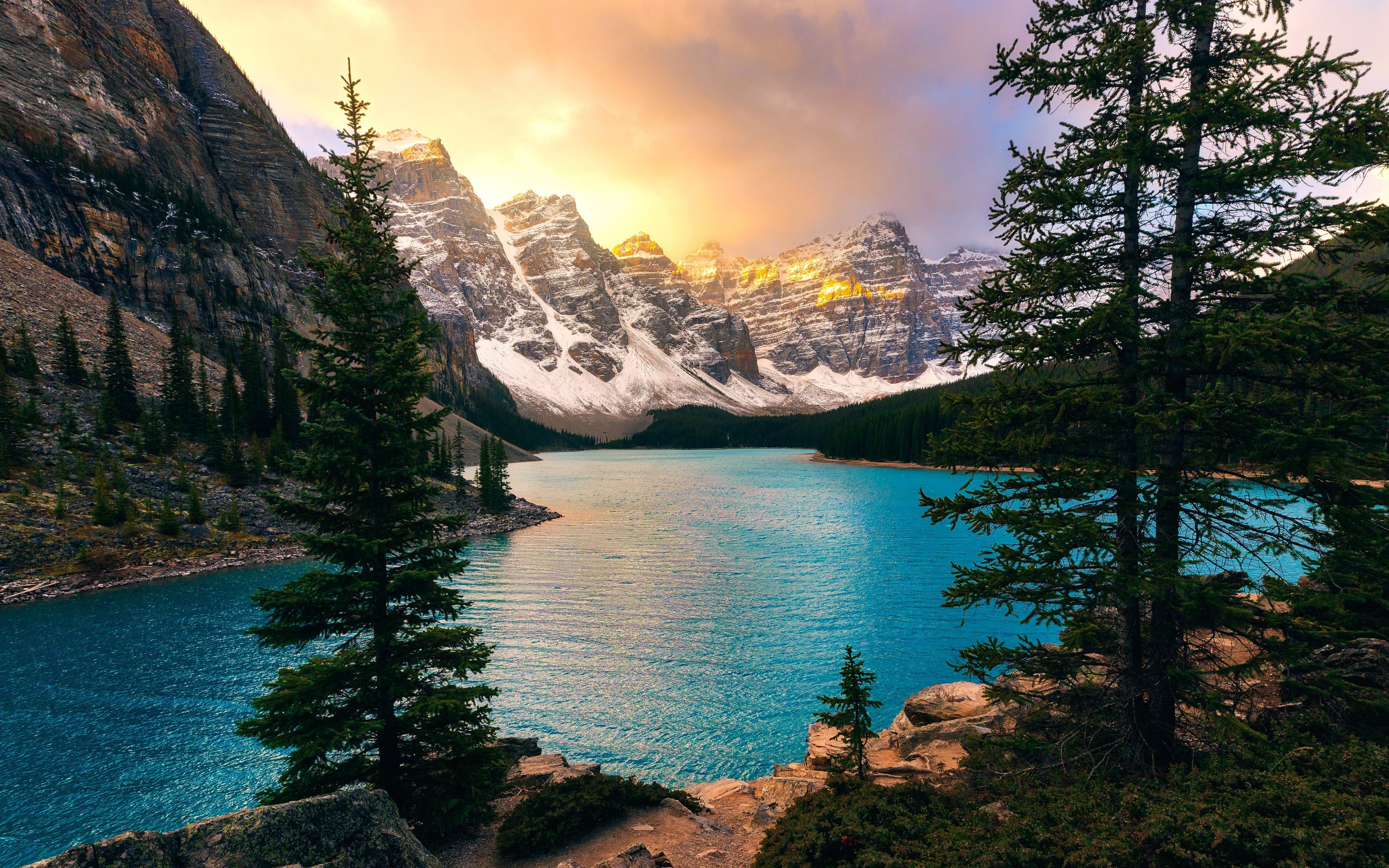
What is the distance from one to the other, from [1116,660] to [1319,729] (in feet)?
7.77

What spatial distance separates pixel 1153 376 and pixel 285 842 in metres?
13.2

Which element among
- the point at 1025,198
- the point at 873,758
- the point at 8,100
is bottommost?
the point at 873,758

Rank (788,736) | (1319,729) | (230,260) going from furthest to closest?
(230,260) < (788,736) < (1319,729)

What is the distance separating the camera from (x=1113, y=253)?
27.9 ft

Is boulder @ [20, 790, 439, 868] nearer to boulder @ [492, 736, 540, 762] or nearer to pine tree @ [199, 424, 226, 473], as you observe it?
boulder @ [492, 736, 540, 762]

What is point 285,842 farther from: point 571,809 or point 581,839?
point 581,839

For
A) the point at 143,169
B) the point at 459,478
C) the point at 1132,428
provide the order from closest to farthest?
the point at 1132,428 < the point at 459,478 < the point at 143,169

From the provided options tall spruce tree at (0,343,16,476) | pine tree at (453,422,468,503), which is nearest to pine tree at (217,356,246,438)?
tall spruce tree at (0,343,16,476)

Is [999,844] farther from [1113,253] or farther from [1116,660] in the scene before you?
[1113,253]

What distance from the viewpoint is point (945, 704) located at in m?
15.3

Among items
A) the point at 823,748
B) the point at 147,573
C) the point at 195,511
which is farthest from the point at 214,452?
the point at 823,748

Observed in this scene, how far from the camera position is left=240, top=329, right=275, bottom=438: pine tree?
2213 inches

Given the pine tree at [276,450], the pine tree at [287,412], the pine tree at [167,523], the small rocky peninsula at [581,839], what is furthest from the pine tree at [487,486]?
the small rocky peninsula at [581,839]

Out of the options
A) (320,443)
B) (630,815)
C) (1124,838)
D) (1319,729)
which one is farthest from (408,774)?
(1319,729)
